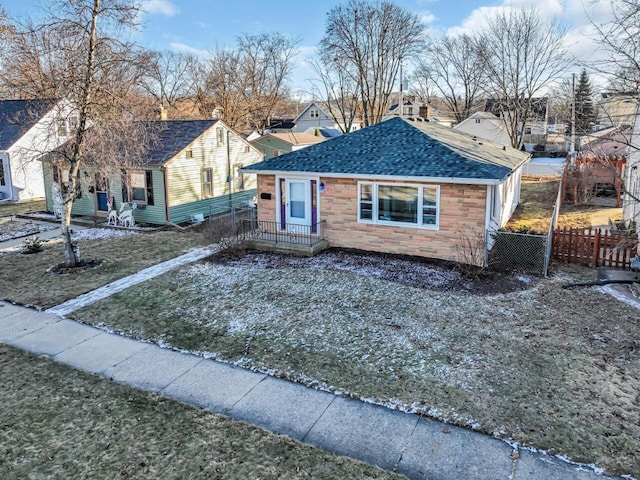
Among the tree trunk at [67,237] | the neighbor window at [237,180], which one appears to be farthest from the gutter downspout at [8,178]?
the tree trunk at [67,237]

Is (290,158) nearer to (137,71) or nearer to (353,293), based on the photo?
(137,71)

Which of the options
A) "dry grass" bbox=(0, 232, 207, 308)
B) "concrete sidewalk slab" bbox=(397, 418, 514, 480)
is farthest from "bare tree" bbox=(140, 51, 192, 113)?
"concrete sidewalk slab" bbox=(397, 418, 514, 480)

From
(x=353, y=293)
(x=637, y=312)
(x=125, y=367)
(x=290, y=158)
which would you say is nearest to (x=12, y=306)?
(x=125, y=367)

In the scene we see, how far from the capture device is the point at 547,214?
20.5 meters

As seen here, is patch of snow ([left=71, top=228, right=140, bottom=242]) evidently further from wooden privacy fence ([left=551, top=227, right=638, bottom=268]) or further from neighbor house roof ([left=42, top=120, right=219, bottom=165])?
wooden privacy fence ([left=551, top=227, right=638, bottom=268])

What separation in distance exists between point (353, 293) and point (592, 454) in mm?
5964

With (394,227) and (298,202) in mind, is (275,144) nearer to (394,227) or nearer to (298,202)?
(298,202)

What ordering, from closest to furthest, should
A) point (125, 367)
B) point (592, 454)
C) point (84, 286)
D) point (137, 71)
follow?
point (592, 454) → point (125, 367) → point (84, 286) → point (137, 71)

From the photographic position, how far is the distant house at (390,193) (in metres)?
12.9

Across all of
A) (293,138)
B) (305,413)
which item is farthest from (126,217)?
(293,138)

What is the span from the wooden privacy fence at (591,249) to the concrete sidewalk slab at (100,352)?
11.2m

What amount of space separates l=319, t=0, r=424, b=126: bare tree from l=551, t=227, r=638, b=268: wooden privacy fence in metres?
28.9

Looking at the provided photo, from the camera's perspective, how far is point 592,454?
5.46 meters

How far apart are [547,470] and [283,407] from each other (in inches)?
130
